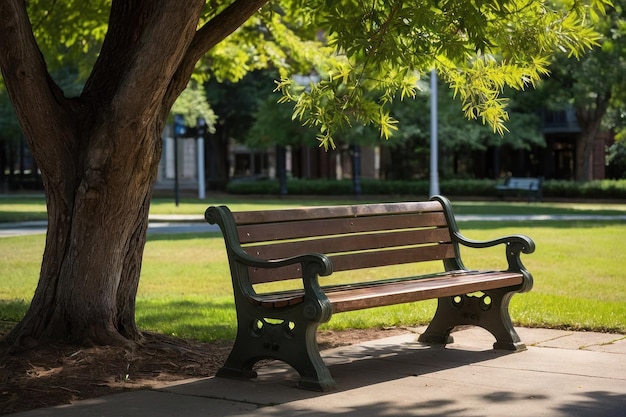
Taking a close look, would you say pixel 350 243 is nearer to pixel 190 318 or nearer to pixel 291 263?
pixel 291 263

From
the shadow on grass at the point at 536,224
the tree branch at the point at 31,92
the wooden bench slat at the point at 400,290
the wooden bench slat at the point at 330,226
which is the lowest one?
the shadow on grass at the point at 536,224

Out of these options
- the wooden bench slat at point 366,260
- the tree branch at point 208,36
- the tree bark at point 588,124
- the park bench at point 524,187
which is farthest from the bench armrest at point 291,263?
the tree bark at point 588,124

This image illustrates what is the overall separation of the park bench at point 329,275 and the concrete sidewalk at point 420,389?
0.22 meters

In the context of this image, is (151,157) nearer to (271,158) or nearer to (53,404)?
(53,404)

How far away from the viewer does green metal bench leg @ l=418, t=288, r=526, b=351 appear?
315 inches

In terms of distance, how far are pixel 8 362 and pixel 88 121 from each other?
72.8 inches

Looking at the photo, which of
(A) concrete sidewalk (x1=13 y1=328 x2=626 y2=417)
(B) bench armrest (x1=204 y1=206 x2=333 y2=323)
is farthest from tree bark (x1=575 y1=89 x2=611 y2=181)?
(B) bench armrest (x1=204 y1=206 x2=333 y2=323)

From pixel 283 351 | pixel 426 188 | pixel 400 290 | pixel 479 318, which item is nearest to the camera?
pixel 283 351

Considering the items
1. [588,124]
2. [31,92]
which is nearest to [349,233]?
[31,92]

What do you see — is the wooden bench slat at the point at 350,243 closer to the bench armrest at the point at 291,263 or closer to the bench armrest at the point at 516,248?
the bench armrest at the point at 291,263

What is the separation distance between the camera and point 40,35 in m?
13.8

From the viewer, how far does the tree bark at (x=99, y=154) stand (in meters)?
7.12

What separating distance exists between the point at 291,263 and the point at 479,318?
2304mm

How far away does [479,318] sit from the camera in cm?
818
